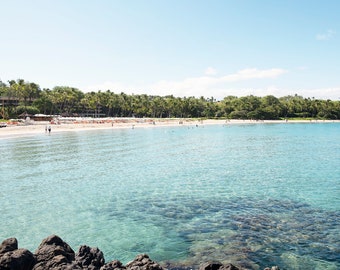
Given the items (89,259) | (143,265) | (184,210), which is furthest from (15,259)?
(184,210)

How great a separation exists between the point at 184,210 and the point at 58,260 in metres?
9.42

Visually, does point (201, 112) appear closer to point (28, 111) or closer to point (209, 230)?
point (28, 111)

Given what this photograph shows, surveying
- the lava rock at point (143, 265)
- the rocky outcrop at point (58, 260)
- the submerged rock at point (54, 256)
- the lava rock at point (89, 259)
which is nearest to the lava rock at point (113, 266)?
the rocky outcrop at point (58, 260)

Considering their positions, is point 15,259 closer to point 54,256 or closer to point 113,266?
point 54,256

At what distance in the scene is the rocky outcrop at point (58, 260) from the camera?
813cm

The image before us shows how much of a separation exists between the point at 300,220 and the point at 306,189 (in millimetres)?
7197

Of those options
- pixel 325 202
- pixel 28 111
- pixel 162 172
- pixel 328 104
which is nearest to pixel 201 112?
pixel 328 104

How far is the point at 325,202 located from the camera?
18078mm

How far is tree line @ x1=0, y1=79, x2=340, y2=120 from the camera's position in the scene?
123 metres

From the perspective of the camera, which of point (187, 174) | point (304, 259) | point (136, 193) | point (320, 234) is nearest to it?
point (304, 259)

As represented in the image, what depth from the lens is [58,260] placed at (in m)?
8.45

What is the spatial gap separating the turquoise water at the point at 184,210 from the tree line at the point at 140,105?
9633 cm

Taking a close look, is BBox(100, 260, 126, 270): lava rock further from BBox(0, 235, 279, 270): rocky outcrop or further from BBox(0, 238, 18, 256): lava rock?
BBox(0, 238, 18, 256): lava rock

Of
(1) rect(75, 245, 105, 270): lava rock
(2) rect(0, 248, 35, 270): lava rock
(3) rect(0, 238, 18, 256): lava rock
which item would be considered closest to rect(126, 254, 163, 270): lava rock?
(1) rect(75, 245, 105, 270): lava rock
